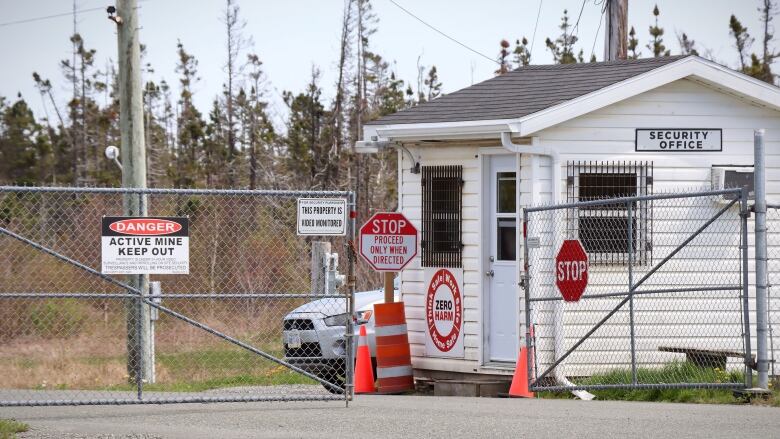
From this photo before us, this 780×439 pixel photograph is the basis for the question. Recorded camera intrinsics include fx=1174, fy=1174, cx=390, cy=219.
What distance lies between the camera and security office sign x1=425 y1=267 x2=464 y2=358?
14.5m

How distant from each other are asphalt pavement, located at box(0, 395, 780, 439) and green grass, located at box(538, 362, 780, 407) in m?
0.56

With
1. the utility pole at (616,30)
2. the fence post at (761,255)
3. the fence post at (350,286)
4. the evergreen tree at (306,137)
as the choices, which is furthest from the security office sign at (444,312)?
the evergreen tree at (306,137)

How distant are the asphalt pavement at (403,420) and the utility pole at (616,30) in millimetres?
7542

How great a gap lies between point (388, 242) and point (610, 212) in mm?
2663

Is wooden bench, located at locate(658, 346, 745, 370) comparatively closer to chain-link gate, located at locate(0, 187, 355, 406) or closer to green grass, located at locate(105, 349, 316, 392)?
chain-link gate, located at locate(0, 187, 355, 406)

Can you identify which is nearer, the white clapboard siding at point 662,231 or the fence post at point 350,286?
the fence post at point 350,286

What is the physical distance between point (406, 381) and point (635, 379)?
10.5 feet

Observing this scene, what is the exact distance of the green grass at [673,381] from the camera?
12.0 meters

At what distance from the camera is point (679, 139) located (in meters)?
14.1

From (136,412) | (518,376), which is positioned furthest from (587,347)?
(136,412)

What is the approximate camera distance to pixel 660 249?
551 inches

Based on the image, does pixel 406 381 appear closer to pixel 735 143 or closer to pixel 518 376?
pixel 518 376

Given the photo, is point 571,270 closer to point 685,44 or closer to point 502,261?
point 502,261

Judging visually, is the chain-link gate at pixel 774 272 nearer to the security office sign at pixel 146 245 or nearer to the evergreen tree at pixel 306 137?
the security office sign at pixel 146 245
